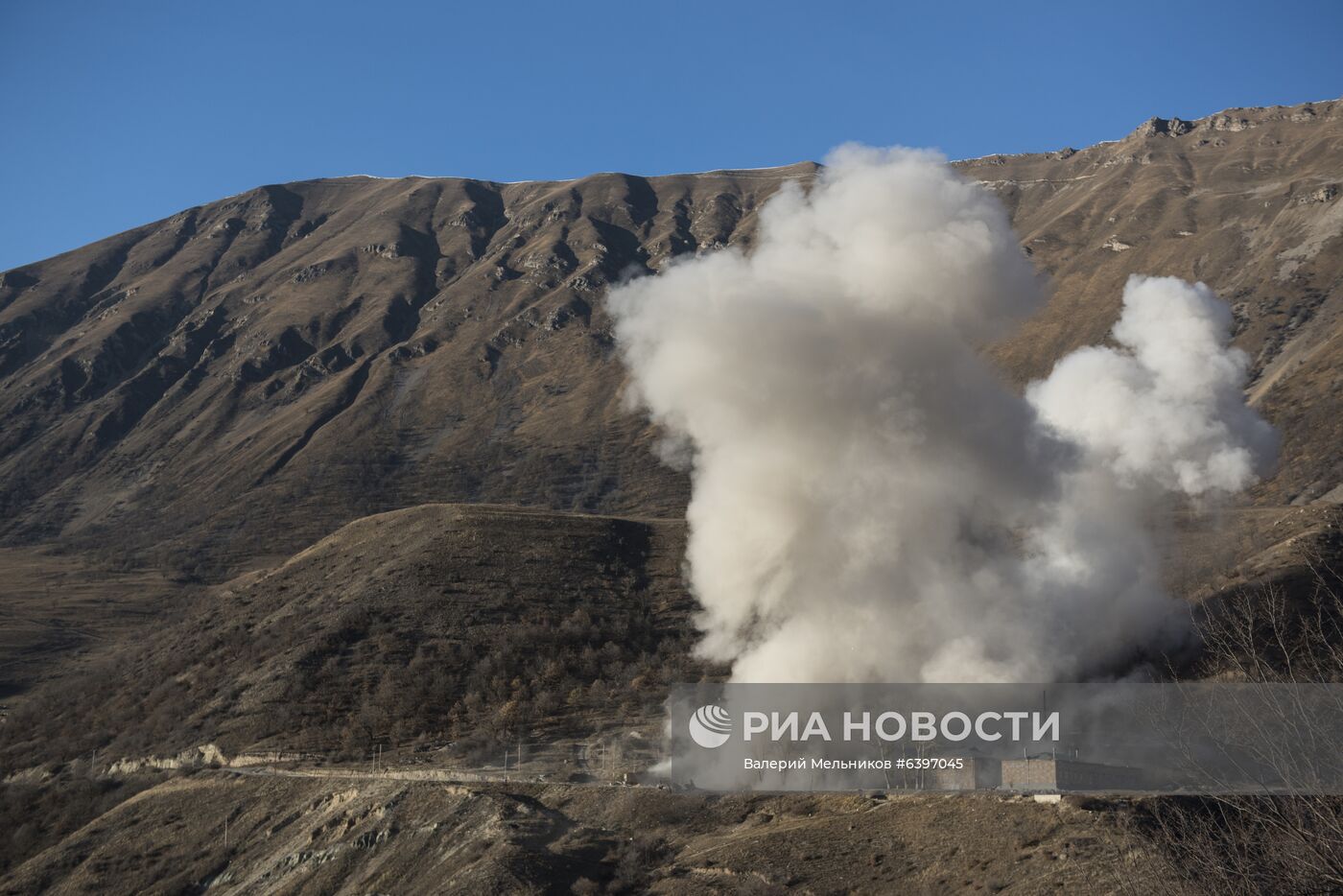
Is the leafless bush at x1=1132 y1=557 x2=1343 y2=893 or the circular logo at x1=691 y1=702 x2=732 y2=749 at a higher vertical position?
the circular logo at x1=691 y1=702 x2=732 y2=749

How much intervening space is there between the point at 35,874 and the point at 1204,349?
98.2 m

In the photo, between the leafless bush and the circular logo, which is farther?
the circular logo

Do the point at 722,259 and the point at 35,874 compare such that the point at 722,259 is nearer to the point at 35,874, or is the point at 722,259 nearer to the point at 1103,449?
the point at 1103,449

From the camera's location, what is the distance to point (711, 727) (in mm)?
69250

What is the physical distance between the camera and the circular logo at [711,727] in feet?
222

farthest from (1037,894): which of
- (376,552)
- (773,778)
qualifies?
(376,552)

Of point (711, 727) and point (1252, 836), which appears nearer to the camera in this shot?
point (1252, 836)

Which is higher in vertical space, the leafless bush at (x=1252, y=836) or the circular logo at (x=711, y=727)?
the circular logo at (x=711, y=727)

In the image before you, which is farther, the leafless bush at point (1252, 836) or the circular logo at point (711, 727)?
the circular logo at point (711, 727)

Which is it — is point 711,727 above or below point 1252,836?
above

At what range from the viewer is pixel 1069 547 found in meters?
88.7

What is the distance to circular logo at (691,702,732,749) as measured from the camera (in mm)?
67625

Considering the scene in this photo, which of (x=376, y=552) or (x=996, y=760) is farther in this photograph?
(x=376, y=552)

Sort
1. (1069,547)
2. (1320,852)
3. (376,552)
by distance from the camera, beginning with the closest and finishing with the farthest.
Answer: (1320,852)
(1069,547)
(376,552)
